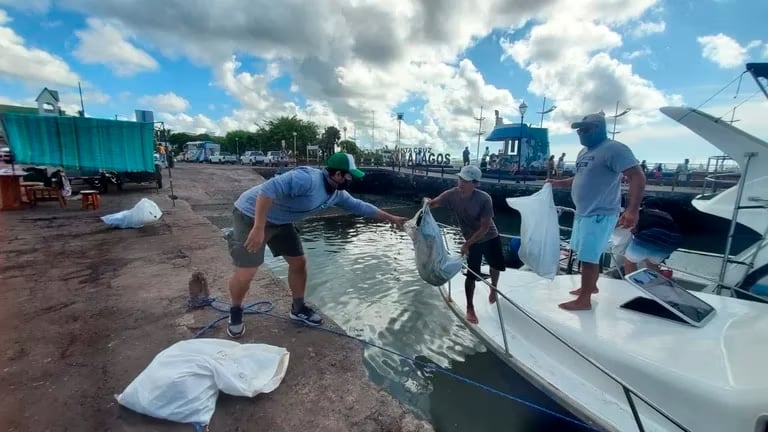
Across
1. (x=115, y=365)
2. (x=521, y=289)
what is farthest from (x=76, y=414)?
(x=521, y=289)

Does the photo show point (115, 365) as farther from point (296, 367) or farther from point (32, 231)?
point (32, 231)

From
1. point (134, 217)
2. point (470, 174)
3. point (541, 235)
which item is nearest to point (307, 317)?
point (470, 174)

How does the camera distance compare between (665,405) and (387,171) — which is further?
(387,171)

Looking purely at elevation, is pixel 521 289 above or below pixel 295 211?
below

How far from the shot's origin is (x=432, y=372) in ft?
11.1

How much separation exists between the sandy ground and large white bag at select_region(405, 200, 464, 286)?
91 cm

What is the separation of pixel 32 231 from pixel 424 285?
25.0ft

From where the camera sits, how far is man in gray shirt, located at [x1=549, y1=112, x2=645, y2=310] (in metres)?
2.84

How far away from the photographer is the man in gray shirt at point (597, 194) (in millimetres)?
2838

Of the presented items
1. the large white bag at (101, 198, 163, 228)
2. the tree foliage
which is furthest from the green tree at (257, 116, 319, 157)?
the large white bag at (101, 198, 163, 228)

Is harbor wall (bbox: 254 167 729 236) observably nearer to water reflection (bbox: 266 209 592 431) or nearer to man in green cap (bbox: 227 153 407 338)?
water reflection (bbox: 266 209 592 431)

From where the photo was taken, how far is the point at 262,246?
2.70 m

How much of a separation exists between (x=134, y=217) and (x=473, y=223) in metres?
7.13

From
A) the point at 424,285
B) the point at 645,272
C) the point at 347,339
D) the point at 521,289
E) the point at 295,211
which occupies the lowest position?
the point at 424,285
